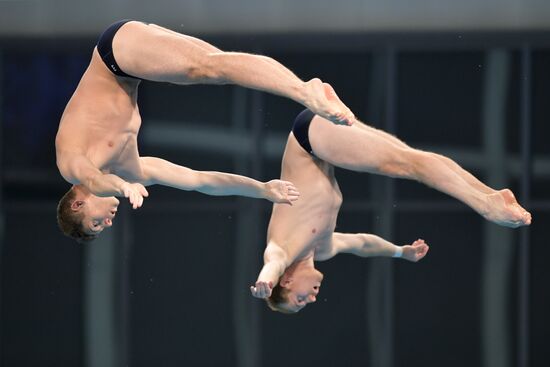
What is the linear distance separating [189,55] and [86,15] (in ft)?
14.5

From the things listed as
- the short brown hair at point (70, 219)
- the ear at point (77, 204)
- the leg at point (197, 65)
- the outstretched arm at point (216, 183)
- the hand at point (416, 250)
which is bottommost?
the hand at point (416, 250)

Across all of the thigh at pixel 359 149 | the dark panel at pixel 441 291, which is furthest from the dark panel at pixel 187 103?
the thigh at pixel 359 149

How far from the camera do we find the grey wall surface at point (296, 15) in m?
9.82

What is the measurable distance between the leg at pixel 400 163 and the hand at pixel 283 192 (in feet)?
0.88

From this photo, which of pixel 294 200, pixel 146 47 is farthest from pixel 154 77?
pixel 294 200

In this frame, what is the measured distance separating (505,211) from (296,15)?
4.58 metres

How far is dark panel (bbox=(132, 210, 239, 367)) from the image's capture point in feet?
33.3

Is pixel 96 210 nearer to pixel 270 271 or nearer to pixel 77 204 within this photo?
pixel 77 204

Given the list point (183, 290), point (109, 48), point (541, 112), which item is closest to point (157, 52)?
point (109, 48)

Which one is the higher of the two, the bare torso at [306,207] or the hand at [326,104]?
the hand at [326,104]

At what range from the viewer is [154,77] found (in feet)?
19.5

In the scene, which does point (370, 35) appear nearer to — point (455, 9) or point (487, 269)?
point (455, 9)

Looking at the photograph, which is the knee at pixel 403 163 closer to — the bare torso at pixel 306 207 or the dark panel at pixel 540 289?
the bare torso at pixel 306 207

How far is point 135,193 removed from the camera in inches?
215
